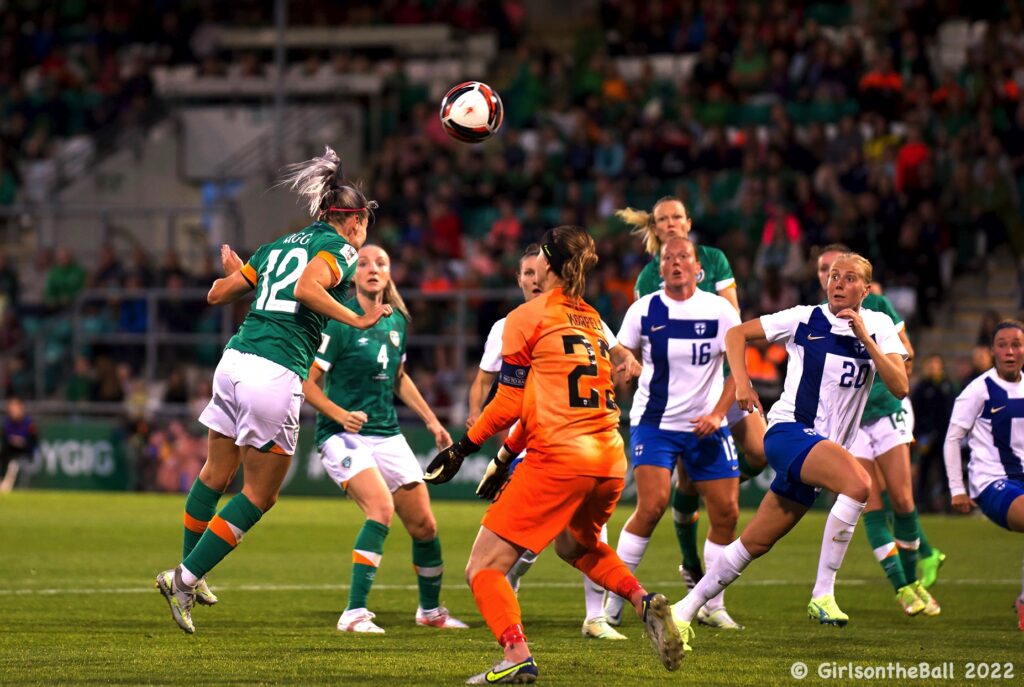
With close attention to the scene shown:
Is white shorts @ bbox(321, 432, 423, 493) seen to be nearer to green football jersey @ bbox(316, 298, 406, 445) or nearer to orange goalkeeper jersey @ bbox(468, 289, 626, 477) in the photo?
green football jersey @ bbox(316, 298, 406, 445)

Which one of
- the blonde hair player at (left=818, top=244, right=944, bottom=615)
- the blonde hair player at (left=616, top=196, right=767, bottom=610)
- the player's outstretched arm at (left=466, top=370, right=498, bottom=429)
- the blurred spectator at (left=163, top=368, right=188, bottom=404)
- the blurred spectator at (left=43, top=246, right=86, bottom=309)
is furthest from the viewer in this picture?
the blurred spectator at (left=43, top=246, right=86, bottom=309)

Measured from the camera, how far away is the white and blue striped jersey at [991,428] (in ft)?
33.6

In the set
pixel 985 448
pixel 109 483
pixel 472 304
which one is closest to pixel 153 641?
pixel 985 448

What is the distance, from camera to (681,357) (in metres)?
10.1

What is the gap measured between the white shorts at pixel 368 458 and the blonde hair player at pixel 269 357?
80 centimetres

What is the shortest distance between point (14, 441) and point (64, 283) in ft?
12.5

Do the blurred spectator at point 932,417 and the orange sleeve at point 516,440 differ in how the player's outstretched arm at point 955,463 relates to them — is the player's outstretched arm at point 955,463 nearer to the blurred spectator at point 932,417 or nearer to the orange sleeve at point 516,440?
the orange sleeve at point 516,440

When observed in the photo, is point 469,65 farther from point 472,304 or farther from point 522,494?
point 522,494

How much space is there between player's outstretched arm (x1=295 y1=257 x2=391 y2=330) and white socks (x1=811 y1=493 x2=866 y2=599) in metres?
3.07

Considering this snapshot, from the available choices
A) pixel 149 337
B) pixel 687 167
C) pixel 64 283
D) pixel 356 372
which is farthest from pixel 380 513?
pixel 64 283

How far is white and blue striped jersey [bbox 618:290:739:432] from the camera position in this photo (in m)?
10.0

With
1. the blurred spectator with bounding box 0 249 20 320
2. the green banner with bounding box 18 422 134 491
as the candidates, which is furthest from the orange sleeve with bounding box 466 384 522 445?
the blurred spectator with bounding box 0 249 20 320

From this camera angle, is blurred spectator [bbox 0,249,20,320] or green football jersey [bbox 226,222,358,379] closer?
green football jersey [bbox 226,222,358,379]

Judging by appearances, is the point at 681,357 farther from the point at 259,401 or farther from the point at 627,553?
the point at 259,401
